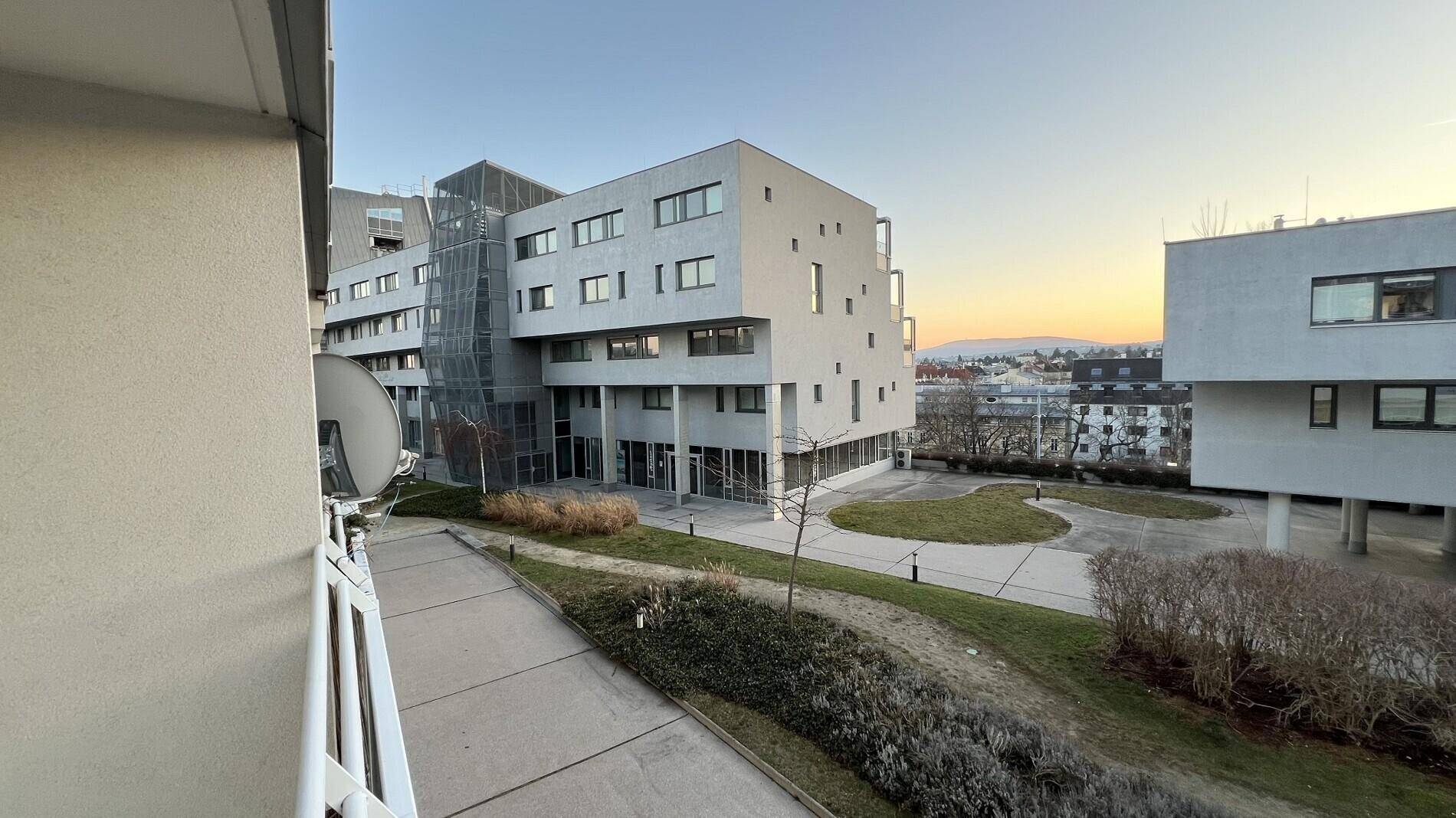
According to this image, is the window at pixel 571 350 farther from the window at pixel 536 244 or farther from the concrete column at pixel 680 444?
the concrete column at pixel 680 444

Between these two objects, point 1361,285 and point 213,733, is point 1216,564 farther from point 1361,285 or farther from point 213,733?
point 213,733

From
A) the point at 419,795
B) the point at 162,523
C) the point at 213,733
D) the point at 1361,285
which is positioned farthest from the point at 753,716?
the point at 1361,285

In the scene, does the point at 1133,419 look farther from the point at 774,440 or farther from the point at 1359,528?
the point at 774,440

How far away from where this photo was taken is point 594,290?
24.1 m

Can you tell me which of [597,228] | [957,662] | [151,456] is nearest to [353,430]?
[151,456]

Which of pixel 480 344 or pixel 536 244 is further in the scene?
pixel 480 344

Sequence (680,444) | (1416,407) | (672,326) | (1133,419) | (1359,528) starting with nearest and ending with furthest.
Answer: (1416,407) → (1359,528) → (672,326) → (680,444) → (1133,419)

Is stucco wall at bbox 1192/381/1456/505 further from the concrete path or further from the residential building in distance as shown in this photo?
the residential building in distance

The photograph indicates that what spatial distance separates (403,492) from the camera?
2569cm

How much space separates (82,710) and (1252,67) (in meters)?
19.5

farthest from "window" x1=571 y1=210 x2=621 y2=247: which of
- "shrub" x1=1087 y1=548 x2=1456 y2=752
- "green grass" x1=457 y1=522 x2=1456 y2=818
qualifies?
"shrub" x1=1087 y1=548 x2=1456 y2=752

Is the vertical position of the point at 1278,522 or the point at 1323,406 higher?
the point at 1323,406

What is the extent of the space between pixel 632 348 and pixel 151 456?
23.2 meters

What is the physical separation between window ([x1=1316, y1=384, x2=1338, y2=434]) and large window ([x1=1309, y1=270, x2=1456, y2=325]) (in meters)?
1.72
